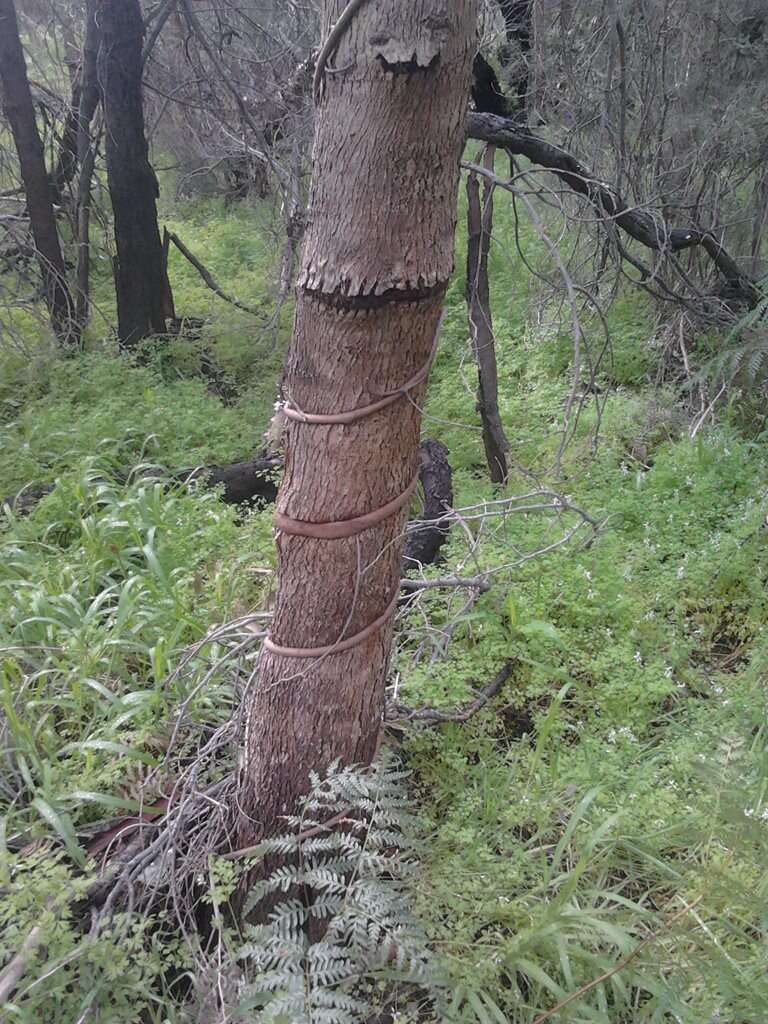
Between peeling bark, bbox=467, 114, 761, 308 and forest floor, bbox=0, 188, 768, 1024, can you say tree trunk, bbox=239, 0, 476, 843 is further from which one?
peeling bark, bbox=467, 114, 761, 308

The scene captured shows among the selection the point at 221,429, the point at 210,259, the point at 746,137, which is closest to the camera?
the point at 746,137

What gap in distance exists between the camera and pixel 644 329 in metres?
5.57

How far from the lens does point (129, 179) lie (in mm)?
6301

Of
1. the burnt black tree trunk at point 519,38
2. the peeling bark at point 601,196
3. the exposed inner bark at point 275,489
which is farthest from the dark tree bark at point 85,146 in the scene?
the peeling bark at point 601,196

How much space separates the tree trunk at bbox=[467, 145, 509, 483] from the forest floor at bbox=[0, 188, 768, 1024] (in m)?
0.21

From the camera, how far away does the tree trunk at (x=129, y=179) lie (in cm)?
590

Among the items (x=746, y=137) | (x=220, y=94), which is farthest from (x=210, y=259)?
(x=746, y=137)

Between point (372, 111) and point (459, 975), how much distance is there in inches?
73.0

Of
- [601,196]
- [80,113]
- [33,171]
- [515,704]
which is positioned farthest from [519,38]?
[515,704]

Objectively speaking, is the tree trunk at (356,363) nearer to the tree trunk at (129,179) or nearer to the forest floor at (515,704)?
the forest floor at (515,704)

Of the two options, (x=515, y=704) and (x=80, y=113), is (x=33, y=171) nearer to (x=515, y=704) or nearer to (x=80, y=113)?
(x=80, y=113)

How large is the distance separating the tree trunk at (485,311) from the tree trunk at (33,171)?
12.4ft

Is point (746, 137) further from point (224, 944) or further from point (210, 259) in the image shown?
point (210, 259)

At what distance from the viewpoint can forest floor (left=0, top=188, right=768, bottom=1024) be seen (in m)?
1.76
